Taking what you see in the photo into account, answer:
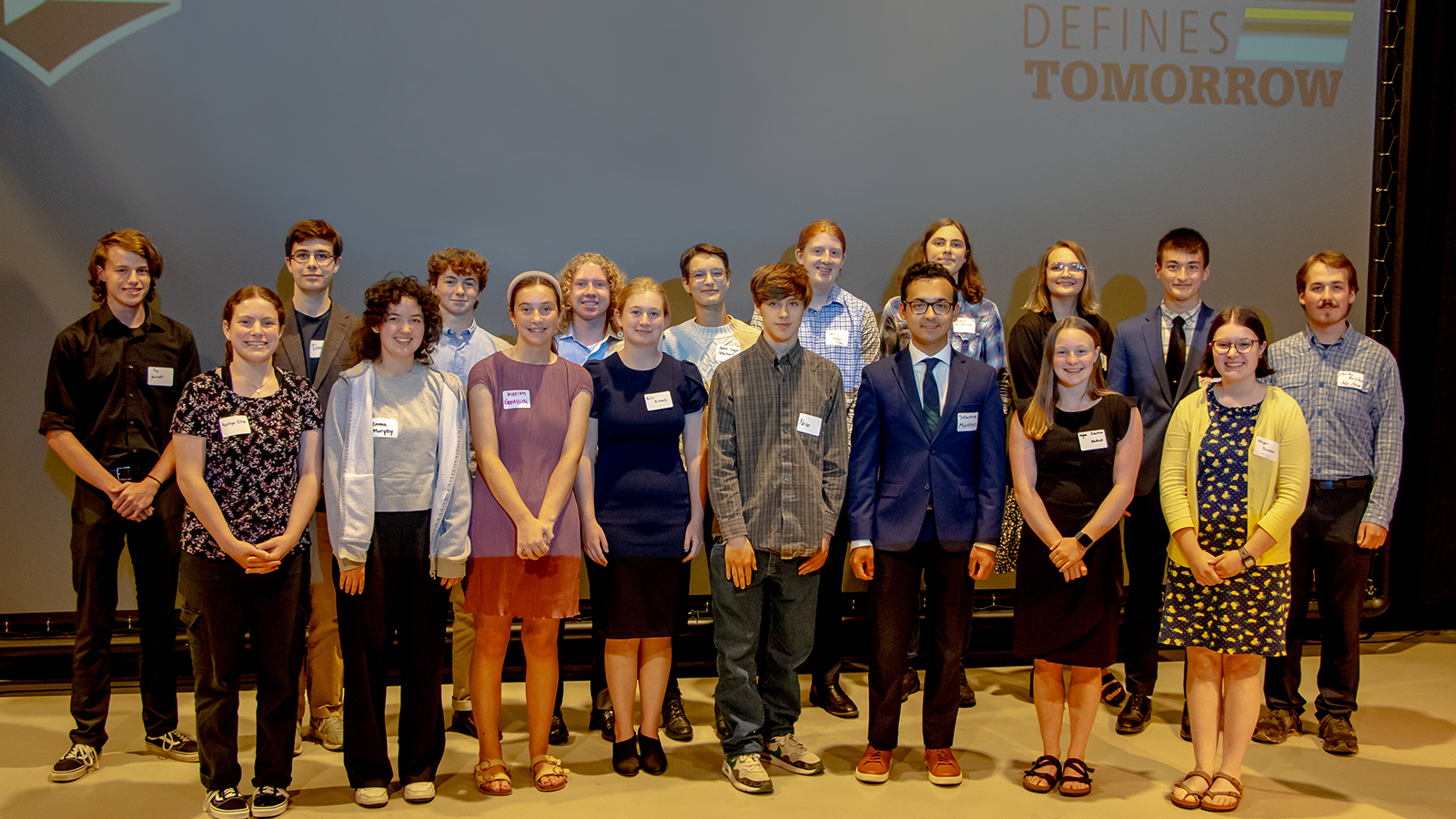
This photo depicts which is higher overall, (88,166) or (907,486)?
(88,166)

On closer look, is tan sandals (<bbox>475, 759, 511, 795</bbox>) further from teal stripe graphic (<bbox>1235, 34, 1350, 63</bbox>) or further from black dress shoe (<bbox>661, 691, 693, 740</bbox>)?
teal stripe graphic (<bbox>1235, 34, 1350, 63</bbox>)

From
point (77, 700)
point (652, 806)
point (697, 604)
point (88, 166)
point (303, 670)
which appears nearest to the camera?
point (652, 806)

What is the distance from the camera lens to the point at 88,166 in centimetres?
410

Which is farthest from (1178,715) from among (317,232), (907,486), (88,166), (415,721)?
(88,166)

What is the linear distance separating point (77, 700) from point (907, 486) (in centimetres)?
302

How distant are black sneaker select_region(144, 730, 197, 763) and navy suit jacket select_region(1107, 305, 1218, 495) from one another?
12.2 ft

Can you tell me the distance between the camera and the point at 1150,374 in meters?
3.72

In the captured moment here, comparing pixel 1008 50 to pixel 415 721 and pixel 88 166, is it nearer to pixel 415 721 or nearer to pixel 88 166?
pixel 415 721

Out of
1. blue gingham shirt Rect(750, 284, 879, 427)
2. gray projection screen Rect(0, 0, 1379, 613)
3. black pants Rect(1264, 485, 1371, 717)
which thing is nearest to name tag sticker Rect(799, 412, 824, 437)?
blue gingham shirt Rect(750, 284, 879, 427)

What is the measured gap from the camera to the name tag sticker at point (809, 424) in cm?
305

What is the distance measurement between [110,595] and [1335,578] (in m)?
4.54

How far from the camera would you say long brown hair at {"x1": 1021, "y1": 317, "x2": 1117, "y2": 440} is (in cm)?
303

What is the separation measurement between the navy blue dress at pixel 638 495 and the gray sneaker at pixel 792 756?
0.60 meters

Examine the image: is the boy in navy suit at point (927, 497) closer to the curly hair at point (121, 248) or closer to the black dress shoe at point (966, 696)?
the black dress shoe at point (966, 696)
